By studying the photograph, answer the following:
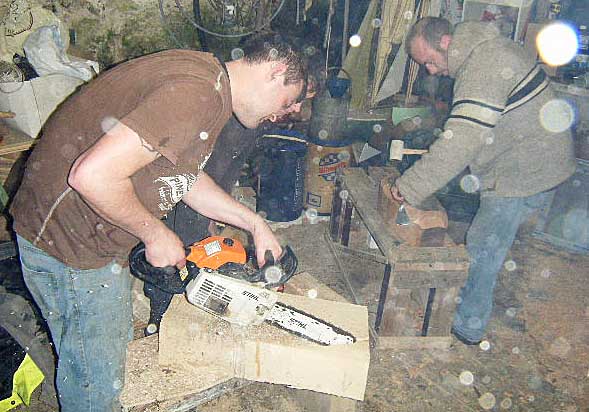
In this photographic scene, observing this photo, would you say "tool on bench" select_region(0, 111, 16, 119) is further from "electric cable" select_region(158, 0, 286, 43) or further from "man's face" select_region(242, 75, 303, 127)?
"electric cable" select_region(158, 0, 286, 43)

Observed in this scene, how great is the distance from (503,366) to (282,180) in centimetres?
253

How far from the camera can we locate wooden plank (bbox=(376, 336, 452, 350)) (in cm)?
338

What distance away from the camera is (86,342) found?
1.92m

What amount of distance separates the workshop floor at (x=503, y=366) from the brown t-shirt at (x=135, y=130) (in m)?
1.61

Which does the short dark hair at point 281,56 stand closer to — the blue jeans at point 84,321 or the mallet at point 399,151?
the blue jeans at point 84,321

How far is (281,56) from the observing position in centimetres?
185

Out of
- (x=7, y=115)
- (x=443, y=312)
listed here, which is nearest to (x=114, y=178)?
(x=443, y=312)

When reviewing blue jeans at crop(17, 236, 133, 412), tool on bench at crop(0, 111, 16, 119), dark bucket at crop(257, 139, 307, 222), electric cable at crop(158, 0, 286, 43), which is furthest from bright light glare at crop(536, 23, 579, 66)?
tool on bench at crop(0, 111, 16, 119)

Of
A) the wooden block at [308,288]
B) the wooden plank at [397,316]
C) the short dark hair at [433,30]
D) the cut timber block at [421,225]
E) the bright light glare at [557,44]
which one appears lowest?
the wooden plank at [397,316]

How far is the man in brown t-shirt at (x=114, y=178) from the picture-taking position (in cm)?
148

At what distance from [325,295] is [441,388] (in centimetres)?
120

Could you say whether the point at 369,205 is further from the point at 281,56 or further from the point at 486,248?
the point at 281,56

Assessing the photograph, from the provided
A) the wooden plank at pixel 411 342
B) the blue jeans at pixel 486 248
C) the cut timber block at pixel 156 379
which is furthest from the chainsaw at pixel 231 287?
the blue jeans at pixel 486 248

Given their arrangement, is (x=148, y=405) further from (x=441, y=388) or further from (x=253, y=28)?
(x=253, y=28)
